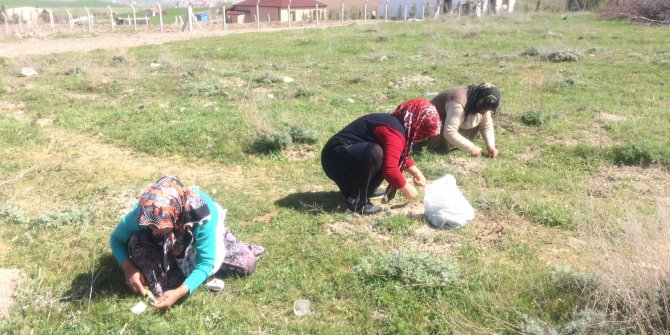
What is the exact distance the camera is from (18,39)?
23.3 meters

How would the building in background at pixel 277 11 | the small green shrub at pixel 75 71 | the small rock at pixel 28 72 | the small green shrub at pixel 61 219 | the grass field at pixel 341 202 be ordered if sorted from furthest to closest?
the building in background at pixel 277 11 < the small rock at pixel 28 72 < the small green shrub at pixel 75 71 < the small green shrub at pixel 61 219 < the grass field at pixel 341 202

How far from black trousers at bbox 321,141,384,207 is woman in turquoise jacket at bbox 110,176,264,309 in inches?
50.9

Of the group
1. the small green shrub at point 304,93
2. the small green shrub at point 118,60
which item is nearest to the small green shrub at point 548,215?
the small green shrub at point 304,93

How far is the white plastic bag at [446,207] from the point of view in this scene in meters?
4.34

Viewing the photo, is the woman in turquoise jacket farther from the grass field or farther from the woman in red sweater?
the woman in red sweater

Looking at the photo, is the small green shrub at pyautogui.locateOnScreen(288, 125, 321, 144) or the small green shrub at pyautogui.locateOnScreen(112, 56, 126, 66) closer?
the small green shrub at pyautogui.locateOnScreen(288, 125, 321, 144)

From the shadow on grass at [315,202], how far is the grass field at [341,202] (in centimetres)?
3

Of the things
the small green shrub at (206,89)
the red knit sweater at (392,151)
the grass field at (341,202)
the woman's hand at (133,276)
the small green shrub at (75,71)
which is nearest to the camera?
the grass field at (341,202)

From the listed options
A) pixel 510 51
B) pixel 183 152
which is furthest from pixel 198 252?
pixel 510 51

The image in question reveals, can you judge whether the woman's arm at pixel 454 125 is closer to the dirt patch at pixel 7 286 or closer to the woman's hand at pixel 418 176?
the woman's hand at pixel 418 176

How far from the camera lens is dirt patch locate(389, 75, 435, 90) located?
10.2 meters

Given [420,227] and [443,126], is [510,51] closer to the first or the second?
[443,126]

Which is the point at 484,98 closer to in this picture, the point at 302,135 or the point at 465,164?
the point at 465,164

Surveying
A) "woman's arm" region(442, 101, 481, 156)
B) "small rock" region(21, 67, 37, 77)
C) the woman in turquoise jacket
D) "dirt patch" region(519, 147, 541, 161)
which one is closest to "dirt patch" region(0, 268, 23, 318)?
the woman in turquoise jacket
